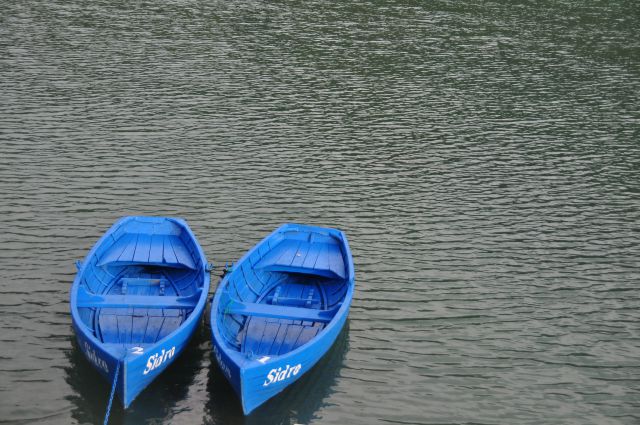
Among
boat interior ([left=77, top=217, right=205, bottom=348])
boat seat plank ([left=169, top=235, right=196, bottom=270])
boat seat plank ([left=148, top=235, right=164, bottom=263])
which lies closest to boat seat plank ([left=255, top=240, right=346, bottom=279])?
boat seat plank ([left=169, top=235, right=196, bottom=270])

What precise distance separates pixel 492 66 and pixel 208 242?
35.7 m

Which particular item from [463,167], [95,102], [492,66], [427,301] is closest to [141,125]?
[95,102]

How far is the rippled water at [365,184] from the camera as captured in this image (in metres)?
29.2

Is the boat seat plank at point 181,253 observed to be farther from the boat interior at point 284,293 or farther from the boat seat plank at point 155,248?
the boat interior at point 284,293

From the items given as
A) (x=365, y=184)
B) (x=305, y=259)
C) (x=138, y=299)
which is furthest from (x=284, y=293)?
(x=365, y=184)

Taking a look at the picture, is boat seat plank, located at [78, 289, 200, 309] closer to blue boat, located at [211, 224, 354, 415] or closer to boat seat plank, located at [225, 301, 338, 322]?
blue boat, located at [211, 224, 354, 415]

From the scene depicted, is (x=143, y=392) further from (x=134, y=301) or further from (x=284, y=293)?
(x=284, y=293)

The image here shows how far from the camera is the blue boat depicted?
2662cm

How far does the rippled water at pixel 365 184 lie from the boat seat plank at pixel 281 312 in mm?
1711

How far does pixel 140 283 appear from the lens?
32.0 meters

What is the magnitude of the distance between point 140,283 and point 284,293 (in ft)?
17.1

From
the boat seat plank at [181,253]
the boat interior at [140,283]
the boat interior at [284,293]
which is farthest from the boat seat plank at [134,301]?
the boat seat plank at [181,253]

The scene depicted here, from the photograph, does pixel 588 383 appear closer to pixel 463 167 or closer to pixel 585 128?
pixel 463 167

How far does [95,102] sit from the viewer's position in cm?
5478
